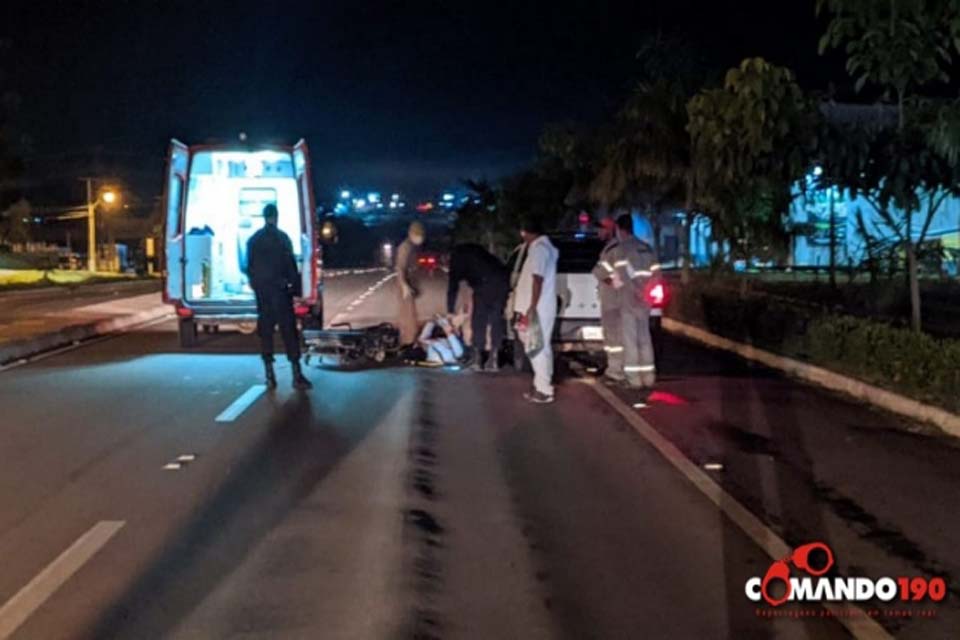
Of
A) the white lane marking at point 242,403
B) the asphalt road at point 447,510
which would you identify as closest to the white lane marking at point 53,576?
the asphalt road at point 447,510

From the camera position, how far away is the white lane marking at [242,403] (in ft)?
41.2

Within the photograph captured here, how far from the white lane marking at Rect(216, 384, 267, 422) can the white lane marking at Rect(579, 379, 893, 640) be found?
3.66 m

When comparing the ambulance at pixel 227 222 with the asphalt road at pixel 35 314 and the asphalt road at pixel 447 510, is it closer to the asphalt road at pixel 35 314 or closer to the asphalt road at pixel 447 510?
the asphalt road at pixel 35 314

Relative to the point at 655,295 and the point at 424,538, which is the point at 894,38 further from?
the point at 424,538

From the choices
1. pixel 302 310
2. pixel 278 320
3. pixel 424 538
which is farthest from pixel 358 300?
pixel 424 538

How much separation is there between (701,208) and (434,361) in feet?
37.1

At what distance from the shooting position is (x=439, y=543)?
770 cm

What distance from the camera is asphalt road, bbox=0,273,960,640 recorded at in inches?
251

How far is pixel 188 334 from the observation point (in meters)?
19.6

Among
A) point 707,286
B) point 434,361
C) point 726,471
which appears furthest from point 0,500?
point 707,286

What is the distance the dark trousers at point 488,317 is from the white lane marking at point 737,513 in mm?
2309

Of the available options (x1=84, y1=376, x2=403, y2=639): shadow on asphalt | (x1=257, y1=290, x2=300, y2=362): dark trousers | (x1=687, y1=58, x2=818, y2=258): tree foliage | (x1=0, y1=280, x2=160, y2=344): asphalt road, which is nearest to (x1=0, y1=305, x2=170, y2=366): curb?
(x1=0, y1=280, x2=160, y2=344): asphalt road

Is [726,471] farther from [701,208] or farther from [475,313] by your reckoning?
[701,208]

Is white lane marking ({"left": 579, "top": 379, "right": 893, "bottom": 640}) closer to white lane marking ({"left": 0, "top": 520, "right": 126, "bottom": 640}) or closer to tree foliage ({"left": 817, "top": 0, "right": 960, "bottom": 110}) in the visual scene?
white lane marking ({"left": 0, "top": 520, "right": 126, "bottom": 640})
